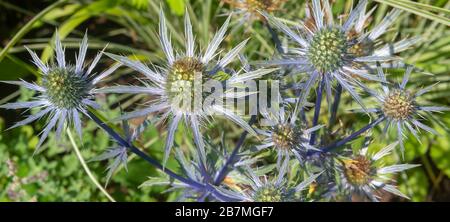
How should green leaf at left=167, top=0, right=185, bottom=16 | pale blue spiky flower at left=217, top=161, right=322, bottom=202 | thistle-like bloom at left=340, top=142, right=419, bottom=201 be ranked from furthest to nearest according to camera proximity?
1. green leaf at left=167, top=0, right=185, bottom=16
2. thistle-like bloom at left=340, top=142, right=419, bottom=201
3. pale blue spiky flower at left=217, top=161, right=322, bottom=202

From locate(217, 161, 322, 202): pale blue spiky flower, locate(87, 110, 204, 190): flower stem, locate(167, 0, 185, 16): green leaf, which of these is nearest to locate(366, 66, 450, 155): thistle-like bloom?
locate(217, 161, 322, 202): pale blue spiky flower

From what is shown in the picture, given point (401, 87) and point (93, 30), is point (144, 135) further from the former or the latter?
point (401, 87)

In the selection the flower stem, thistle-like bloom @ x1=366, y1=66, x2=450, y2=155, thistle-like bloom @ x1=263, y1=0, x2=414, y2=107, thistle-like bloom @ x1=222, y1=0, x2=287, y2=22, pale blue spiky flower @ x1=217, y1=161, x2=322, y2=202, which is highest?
thistle-like bloom @ x1=222, y1=0, x2=287, y2=22

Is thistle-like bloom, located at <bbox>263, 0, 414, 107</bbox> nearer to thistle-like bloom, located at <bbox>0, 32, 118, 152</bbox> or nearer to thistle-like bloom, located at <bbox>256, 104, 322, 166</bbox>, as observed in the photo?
thistle-like bloom, located at <bbox>256, 104, 322, 166</bbox>

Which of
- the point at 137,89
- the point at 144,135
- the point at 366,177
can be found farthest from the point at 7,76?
the point at 366,177

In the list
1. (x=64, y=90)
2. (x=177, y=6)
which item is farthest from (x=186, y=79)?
(x=177, y=6)

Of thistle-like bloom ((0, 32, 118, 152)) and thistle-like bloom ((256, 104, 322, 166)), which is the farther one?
thistle-like bloom ((256, 104, 322, 166))

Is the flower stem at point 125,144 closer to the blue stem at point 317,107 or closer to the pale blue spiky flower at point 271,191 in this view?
the pale blue spiky flower at point 271,191
